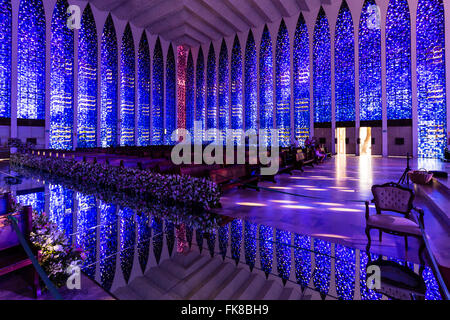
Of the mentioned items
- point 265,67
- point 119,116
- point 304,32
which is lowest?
point 119,116

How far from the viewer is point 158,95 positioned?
Answer: 2681cm

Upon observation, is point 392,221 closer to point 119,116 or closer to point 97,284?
point 97,284

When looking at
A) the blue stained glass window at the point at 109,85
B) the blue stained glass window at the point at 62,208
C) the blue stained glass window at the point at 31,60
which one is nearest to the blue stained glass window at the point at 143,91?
the blue stained glass window at the point at 109,85

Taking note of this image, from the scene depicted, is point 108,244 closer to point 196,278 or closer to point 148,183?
point 196,278

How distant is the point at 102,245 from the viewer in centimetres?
330

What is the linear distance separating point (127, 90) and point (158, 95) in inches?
140

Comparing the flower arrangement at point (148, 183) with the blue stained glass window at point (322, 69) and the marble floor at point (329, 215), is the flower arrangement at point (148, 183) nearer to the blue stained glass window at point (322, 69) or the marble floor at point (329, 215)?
the marble floor at point (329, 215)

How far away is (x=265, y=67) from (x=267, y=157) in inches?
682

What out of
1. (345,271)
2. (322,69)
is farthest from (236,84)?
(345,271)

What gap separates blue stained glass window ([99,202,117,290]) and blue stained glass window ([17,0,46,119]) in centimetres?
1959

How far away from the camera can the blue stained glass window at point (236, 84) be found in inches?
1005
